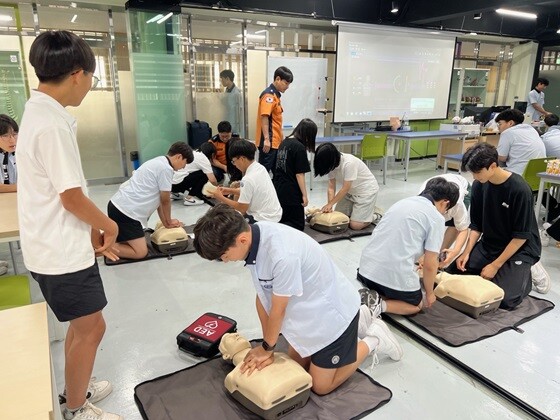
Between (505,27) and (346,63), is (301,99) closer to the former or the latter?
(346,63)

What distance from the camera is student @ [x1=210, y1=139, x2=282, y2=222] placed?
329 cm

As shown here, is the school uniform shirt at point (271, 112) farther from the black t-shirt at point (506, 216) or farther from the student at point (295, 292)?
the student at point (295, 292)

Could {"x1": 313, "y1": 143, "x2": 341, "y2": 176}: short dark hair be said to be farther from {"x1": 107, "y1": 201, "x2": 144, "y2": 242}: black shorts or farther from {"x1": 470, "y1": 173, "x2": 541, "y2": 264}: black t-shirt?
{"x1": 107, "y1": 201, "x2": 144, "y2": 242}: black shorts

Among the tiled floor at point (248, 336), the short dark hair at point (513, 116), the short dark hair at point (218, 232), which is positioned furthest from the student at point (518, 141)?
the short dark hair at point (218, 232)

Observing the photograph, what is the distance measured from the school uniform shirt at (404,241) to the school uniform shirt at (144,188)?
5.62ft

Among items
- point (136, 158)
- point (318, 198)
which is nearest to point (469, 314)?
point (318, 198)

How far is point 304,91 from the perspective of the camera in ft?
23.6

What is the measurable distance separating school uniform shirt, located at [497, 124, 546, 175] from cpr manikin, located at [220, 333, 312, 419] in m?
3.88

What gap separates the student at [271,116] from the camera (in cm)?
427

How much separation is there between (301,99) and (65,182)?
20.5 feet

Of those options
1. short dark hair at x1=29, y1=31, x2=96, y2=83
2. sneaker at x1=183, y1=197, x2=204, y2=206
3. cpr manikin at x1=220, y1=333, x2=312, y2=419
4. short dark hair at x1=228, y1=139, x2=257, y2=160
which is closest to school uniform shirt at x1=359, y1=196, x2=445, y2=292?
cpr manikin at x1=220, y1=333, x2=312, y2=419

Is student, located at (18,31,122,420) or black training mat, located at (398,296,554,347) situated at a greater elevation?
student, located at (18,31,122,420)

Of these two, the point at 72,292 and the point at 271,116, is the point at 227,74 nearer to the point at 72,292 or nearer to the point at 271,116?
the point at 271,116

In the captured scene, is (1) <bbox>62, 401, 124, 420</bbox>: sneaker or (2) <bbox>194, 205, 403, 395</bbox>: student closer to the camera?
(2) <bbox>194, 205, 403, 395</bbox>: student
